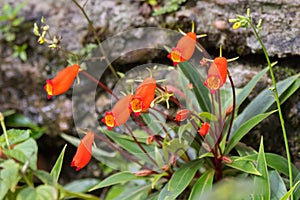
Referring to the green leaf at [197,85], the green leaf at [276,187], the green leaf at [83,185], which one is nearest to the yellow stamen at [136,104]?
the green leaf at [197,85]

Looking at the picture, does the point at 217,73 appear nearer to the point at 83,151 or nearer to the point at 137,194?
the point at 83,151

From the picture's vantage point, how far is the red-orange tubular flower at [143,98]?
4.52 ft

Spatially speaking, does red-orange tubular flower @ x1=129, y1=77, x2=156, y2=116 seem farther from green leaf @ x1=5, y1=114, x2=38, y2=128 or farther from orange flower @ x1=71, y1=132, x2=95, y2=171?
green leaf @ x1=5, y1=114, x2=38, y2=128

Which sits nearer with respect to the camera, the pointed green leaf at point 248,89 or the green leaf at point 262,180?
the green leaf at point 262,180

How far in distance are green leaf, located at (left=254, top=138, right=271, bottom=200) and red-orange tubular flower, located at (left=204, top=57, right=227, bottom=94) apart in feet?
0.74

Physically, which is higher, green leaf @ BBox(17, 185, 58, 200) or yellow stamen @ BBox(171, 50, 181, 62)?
yellow stamen @ BBox(171, 50, 181, 62)

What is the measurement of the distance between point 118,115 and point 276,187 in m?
0.57

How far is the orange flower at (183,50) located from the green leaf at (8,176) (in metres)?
0.58

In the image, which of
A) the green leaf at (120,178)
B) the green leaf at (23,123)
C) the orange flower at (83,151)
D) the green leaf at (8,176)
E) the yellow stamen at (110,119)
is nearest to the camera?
the green leaf at (8,176)

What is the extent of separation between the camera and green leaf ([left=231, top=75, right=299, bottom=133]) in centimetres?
177

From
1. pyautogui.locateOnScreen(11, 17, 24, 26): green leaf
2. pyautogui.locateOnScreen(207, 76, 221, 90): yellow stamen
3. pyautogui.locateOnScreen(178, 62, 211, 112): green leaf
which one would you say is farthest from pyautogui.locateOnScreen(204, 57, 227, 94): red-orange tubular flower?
pyautogui.locateOnScreen(11, 17, 24, 26): green leaf

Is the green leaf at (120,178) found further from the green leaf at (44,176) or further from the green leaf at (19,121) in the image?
the green leaf at (19,121)

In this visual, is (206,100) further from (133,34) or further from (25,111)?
(25,111)

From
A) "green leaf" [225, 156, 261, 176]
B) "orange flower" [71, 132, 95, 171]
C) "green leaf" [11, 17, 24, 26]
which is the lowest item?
"green leaf" [225, 156, 261, 176]
